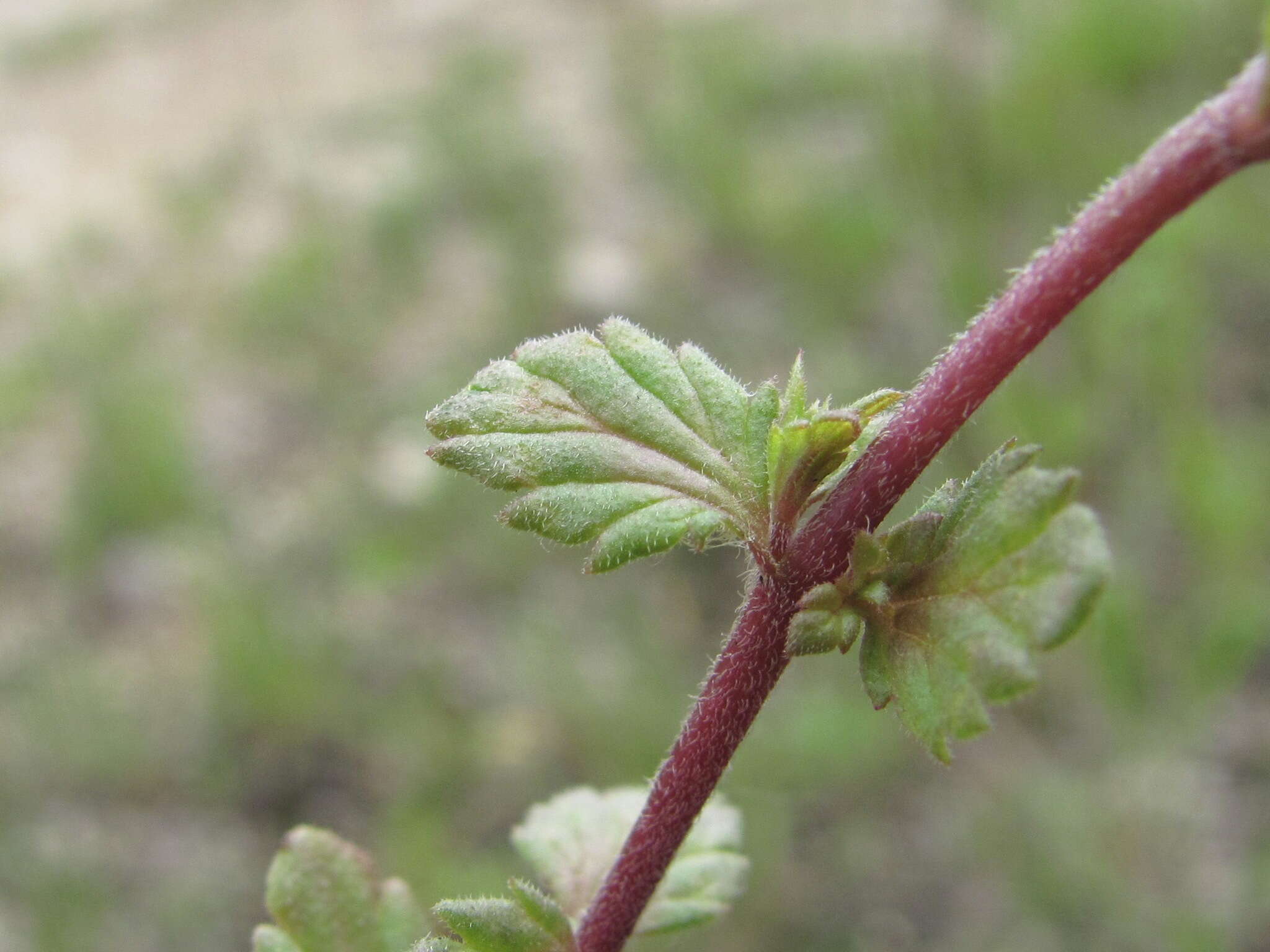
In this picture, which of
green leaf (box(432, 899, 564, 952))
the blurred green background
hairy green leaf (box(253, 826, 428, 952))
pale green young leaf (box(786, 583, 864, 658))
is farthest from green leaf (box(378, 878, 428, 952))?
the blurred green background

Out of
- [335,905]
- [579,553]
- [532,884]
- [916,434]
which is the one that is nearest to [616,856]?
[532,884]

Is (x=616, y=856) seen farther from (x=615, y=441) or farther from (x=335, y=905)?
(x=615, y=441)

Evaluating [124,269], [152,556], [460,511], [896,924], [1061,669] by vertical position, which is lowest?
[896,924]

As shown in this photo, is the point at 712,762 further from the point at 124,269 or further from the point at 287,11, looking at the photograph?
the point at 287,11

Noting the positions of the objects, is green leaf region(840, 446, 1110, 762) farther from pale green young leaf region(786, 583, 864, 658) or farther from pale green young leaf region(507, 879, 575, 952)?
pale green young leaf region(507, 879, 575, 952)

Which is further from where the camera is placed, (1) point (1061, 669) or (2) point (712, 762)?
(1) point (1061, 669)

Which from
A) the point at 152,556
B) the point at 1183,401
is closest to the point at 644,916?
the point at 1183,401

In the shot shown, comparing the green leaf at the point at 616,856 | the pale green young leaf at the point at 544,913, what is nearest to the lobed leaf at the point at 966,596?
the pale green young leaf at the point at 544,913
